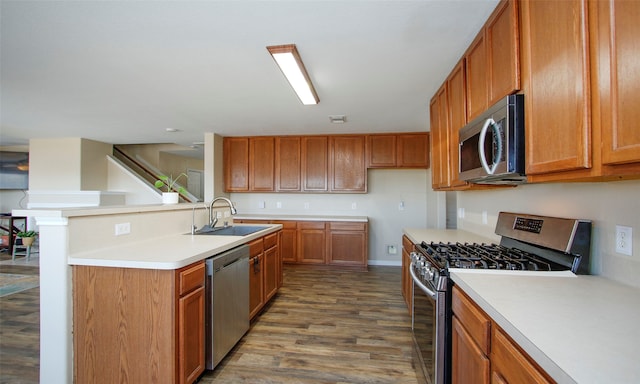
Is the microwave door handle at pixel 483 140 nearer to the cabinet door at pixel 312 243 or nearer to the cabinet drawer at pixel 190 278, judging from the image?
the cabinet drawer at pixel 190 278

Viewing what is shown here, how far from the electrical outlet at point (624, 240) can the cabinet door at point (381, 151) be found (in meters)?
3.53

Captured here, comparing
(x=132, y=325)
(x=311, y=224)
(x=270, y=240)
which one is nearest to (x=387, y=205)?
(x=311, y=224)

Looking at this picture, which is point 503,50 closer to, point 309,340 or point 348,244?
point 309,340

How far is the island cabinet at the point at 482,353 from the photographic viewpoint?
0.84 m

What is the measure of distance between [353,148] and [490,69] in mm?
3200

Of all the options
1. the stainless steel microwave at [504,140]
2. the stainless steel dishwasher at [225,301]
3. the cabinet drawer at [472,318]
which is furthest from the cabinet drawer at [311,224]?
the cabinet drawer at [472,318]

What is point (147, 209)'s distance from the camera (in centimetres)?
226

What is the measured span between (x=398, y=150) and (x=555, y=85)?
3.62 m

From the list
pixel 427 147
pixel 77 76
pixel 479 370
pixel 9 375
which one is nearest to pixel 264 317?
pixel 9 375

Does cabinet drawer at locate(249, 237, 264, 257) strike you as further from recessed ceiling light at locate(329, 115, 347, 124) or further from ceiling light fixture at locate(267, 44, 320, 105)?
recessed ceiling light at locate(329, 115, 347, 124)

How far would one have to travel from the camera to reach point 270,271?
120 inches

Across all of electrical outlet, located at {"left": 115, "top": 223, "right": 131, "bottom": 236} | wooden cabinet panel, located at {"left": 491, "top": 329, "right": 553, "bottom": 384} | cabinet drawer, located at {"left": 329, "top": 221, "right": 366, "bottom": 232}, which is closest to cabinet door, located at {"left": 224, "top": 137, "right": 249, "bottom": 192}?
cabinet drawer, located at {"left": 329, "top": 221, "right": 366, "bottom": 232}

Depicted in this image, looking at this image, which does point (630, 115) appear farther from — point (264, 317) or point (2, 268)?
point (2, 268)

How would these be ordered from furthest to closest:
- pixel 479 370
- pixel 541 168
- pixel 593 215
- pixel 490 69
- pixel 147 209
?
pixel 147 209
pixel 490 69
pixel 593 215
pixel 541 168
pixel 479 370
